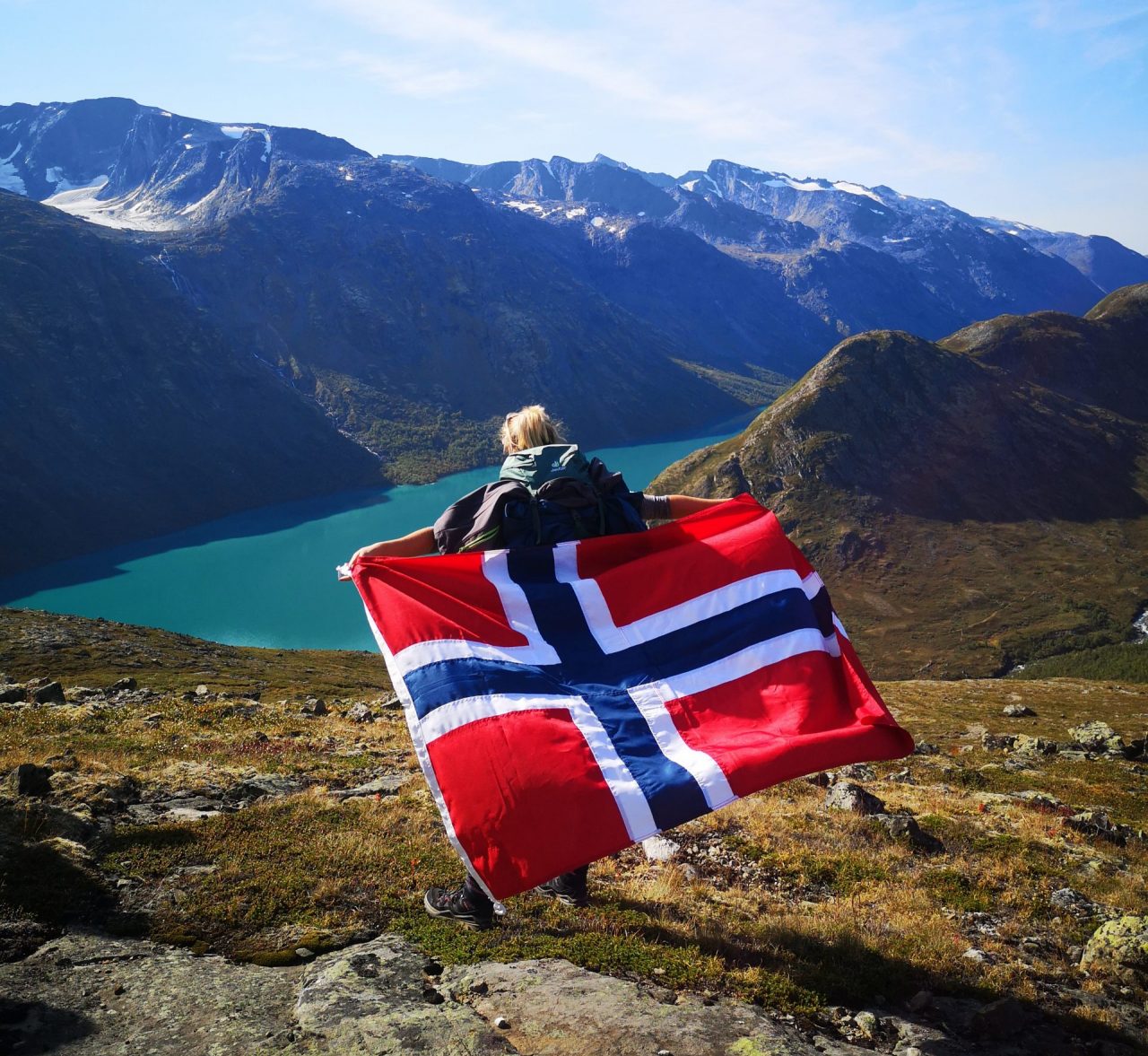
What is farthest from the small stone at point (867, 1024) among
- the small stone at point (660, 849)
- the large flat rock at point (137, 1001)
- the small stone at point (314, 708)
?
the small stone at point (314, 708)

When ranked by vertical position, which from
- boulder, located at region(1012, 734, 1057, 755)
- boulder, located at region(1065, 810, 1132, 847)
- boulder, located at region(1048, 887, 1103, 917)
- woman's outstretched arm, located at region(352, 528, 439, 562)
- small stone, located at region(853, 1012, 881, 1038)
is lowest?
boulder, located at region(1012, 734, 1057, 755)

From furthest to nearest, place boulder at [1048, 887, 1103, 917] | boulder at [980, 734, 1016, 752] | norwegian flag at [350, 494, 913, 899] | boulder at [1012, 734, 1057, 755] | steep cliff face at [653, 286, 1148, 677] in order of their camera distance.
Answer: steep cliff face at [653, 286, 1148, 677], boulder at [980, 734, 1016, 752], boulder at [1012, 734, 1057, 755], boulder at [1048, 887, 1103, 917], norwegian flag at [350, 494, 913, 899]

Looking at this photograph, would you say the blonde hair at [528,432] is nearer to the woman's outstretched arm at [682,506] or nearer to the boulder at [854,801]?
the woman's outstretched arm at [682,506]

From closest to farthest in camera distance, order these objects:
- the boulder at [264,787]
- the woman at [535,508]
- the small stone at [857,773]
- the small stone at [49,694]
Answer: the woman at [535,508], the boulder at [264,787], the small stone at [857,773], the small stone at [49,694]

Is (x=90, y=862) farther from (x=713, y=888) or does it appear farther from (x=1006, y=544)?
(x=1006, y=544)

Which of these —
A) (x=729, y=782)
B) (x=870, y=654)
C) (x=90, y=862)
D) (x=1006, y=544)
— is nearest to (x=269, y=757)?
(x=90, y=862)

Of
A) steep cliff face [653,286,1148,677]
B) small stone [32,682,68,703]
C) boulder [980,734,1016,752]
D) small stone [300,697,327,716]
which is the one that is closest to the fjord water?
steep cliff face [653,286,1148,677]

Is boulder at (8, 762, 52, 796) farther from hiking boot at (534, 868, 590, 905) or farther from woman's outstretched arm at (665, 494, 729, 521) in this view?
woman's outstretched arm at (665, 494, 729, 521)

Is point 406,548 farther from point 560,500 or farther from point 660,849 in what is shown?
point 660,849
